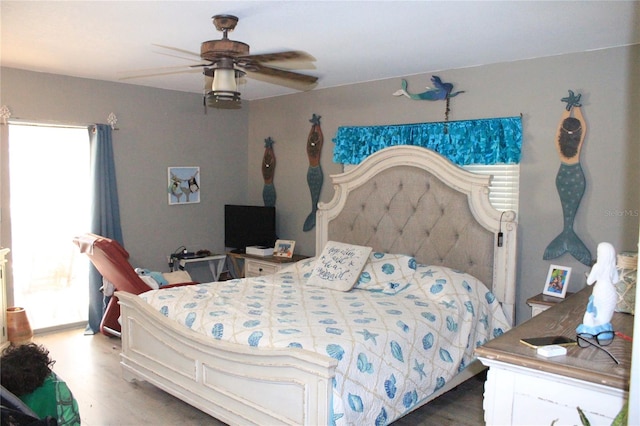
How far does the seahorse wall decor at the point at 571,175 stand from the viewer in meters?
3.69

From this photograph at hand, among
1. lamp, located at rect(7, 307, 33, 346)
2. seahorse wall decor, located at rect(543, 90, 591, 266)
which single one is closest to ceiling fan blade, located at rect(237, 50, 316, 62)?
seahorse wall decor, located at rect(543, 90, 591, 266)

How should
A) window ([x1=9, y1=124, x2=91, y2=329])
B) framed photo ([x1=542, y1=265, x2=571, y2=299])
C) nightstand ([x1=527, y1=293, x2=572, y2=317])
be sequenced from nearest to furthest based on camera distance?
nightstand ([x1=527, y1=293, x2=572, y2=317]) < framed photo ([x1=542, y1=265, x2=571, y2=299]) < window ([x1=9, y1=124, x2=91, y2=329])

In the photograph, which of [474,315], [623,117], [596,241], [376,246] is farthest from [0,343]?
[623,117]

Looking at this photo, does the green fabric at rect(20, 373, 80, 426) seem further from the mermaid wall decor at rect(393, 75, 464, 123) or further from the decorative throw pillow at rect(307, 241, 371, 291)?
the mermaid wall decor at rect(393, 75, 464, 123)

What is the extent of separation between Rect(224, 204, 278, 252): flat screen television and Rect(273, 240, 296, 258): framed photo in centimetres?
20

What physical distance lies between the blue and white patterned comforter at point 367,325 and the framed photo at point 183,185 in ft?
6.18

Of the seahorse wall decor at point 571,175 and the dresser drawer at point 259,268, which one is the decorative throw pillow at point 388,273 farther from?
the dresser drawer at point 259,268

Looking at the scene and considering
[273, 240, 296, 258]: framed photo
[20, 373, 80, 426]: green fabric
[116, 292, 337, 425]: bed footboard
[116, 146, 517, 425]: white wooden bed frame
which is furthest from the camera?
[273, 240, 296, 258]: framed photo

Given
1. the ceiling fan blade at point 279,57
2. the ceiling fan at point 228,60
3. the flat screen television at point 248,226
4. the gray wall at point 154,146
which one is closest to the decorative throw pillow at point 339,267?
the flat screen television at point 248,226

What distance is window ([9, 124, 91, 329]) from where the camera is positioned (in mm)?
4680

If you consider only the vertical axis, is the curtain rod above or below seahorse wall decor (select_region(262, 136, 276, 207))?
above

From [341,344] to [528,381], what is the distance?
1110 millimetres

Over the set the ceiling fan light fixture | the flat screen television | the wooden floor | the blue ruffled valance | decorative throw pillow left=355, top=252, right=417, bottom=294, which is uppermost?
the ceiling fan light fixture

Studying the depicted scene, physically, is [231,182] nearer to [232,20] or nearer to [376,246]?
[376,246]
